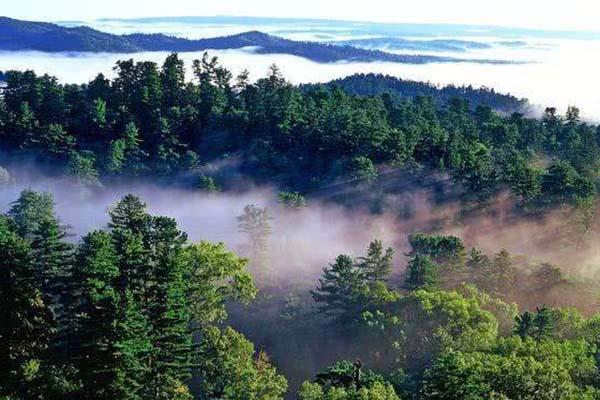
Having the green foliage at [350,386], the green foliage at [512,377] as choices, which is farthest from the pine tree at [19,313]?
the green foliage at [512,377]

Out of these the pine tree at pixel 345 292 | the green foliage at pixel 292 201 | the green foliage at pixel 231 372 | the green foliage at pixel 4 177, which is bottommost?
the green foliage at pixel 4 177

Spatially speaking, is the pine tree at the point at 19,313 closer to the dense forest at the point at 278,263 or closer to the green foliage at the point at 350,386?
the dense forest at the point at 278,263

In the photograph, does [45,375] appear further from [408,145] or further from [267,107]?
[267,107]

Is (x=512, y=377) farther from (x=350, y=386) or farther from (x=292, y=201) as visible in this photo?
(x=292, y=201)

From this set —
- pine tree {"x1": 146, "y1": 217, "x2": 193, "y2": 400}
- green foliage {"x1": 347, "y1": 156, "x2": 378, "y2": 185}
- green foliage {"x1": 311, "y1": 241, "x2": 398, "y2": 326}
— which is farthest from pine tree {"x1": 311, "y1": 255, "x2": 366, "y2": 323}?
green foliage {"x1": 347, "y1": 156, "x2": 378, "y2": 185}

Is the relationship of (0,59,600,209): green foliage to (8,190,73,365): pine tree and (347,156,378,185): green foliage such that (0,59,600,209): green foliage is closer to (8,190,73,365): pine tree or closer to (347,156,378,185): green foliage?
(347,156,378,185): green foliage

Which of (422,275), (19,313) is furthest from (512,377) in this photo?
(422,275)

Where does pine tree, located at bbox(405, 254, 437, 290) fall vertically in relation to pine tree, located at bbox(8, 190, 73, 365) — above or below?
below

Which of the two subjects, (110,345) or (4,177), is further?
(4,177)
